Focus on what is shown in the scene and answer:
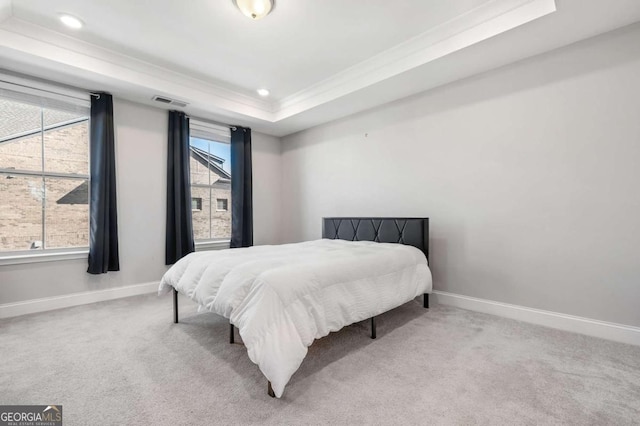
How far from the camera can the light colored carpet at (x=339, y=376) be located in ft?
5.05

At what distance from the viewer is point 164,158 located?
4.18 m

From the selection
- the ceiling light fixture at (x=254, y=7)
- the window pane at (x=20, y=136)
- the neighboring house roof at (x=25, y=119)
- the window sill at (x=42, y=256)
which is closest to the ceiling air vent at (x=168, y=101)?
the neighboring house roof at (x=25, y=119)

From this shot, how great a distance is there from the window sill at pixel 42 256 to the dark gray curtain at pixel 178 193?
955mm

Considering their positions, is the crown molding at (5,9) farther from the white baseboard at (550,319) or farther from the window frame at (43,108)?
the white baseboard at (550,319)

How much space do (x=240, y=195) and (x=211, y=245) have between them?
927 millimetres

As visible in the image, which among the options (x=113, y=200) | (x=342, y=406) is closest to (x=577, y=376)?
(x=342, y=406)

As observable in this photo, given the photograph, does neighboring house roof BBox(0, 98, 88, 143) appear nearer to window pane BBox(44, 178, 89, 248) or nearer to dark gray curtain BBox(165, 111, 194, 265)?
window pane BBox(44, 178, 89, 248)

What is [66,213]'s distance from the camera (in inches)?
139

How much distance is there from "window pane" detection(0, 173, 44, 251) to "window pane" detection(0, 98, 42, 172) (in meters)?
0.16

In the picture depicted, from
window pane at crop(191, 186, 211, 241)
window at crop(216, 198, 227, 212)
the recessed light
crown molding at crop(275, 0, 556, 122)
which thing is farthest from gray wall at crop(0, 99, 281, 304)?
crown molding at crop(275, 0, 556, 122)

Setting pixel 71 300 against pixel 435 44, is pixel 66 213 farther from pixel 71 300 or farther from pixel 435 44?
pixel 435 44

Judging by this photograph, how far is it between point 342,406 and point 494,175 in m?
2.71

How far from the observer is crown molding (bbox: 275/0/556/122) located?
7.82 ft

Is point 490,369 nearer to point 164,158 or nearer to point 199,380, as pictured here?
point 199,380
